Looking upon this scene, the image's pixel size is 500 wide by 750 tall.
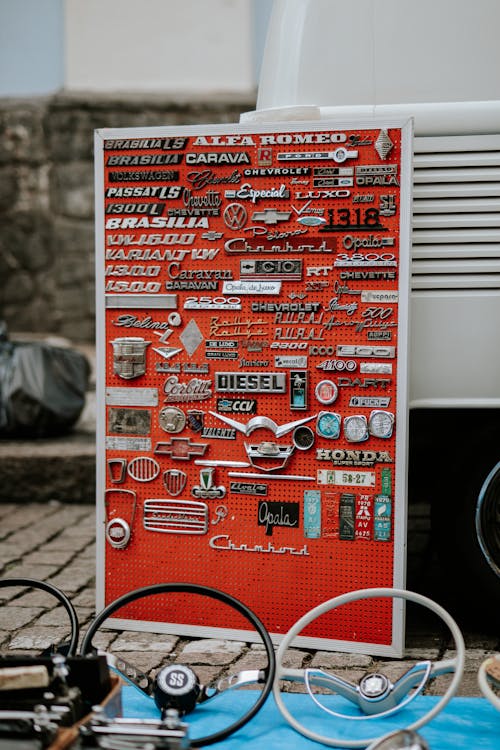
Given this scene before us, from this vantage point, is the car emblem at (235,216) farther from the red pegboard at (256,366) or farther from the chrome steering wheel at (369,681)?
the chrome steering wheel at (369,681)

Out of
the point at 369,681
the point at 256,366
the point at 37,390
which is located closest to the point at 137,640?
the point at 369,681

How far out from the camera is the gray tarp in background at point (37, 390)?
602 centimetres

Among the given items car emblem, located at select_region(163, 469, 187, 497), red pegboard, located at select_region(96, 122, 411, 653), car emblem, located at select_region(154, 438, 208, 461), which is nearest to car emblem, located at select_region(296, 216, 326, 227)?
red pegboard, located at select_region(96, 122, 411, 653)

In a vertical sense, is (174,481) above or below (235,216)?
below

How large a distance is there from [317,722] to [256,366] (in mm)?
1358

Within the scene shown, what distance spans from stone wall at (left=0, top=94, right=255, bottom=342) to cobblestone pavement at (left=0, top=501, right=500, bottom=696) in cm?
399

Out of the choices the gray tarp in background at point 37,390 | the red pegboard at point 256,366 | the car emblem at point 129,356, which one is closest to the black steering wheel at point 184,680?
the red pegboard at point 256,366

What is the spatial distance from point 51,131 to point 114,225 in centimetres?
510

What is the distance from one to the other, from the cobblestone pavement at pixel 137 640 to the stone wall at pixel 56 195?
13.1 ft

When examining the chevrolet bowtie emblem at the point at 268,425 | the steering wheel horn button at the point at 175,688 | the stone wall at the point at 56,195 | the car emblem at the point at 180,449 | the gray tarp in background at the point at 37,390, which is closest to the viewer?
the steering wheel horn button at the point at 175,688

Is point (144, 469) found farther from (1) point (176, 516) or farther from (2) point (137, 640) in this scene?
(2) point (137, 640)

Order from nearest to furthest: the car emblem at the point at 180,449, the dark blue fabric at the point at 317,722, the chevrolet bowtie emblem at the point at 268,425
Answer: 1. the dark blue fabric at the point at 317,722
2. the chevrolet bowtie emblem at the point at 268,425
3. the car emblem at the point at 180,449

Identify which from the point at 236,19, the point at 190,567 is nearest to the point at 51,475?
the point at 190,567

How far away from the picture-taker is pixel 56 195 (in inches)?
330
